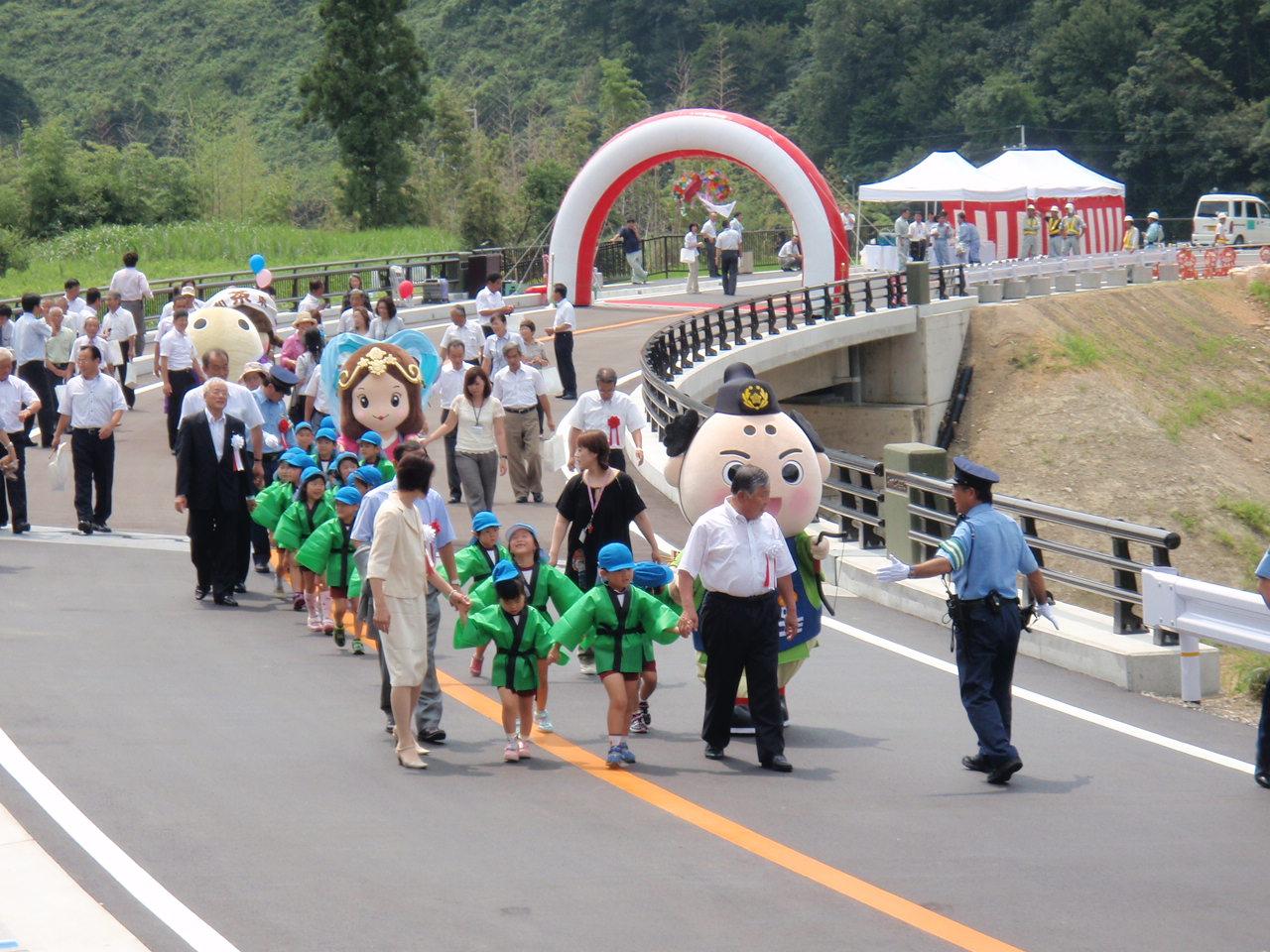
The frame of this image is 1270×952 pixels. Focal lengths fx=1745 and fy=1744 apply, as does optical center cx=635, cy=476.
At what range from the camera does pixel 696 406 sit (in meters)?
17.9

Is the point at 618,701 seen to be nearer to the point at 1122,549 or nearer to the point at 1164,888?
the point at 1164,888

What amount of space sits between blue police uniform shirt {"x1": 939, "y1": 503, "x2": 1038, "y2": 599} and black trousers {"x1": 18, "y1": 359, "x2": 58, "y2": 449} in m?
14.8

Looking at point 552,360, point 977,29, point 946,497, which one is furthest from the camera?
point 977,29

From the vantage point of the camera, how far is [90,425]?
53.7ft

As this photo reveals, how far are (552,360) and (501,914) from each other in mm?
24359

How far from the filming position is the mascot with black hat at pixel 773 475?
32.9ft

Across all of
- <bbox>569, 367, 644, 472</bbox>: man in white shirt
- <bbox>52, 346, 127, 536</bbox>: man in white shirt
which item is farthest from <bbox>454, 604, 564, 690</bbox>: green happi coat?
<bbox>52, 346, 127, 536</bbox>: man in white shirt

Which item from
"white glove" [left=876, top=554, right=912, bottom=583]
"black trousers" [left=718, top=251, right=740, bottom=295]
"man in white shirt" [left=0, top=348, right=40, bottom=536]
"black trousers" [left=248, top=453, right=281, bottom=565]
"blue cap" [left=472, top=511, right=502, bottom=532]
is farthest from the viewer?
"black trousers" [left=718, top=251, right=740, bottom=295]

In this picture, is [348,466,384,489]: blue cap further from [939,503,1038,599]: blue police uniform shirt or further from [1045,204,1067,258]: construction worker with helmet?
[1045,204,1067,258]: construction worker with helmet

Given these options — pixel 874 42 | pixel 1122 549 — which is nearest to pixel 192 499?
pixel 1122 549

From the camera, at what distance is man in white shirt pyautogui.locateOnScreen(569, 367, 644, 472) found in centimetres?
1474

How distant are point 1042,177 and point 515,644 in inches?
1838

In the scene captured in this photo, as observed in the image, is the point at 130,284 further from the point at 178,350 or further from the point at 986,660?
the point at 986,660

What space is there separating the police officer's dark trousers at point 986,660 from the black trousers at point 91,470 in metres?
10.0
